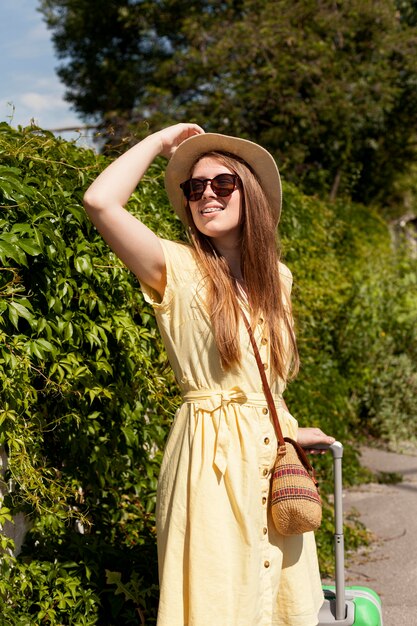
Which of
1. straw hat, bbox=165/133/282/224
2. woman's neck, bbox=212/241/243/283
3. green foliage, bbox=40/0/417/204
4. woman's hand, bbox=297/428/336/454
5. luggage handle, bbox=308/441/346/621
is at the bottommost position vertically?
luggage handle, bbox=308/441/346/621

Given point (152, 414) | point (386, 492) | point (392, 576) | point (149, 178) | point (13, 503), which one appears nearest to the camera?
point (13, 503)

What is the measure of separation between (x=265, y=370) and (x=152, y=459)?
4.57 ft

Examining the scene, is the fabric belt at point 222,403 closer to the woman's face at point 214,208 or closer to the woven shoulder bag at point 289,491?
the woven shoulder bag at point 289,491

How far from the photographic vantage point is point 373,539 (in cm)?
486

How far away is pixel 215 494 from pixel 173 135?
1063 millimetres

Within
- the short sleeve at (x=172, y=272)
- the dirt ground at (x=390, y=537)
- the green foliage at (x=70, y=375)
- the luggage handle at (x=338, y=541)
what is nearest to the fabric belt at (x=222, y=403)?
the short sleeve at (x=172, y=272)

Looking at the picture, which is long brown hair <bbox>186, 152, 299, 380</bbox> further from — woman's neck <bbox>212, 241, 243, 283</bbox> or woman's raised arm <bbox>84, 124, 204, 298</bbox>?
woman's raised arm <bbox>84, 124, 204, 298</bbox>

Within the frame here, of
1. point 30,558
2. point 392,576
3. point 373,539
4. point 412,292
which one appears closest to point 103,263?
point 30,558

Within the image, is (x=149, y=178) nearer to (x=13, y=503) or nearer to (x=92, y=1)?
(x=13, y=503)

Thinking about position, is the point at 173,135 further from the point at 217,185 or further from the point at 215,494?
the point at 215,494

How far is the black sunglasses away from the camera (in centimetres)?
231

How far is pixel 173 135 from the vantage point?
236 cm

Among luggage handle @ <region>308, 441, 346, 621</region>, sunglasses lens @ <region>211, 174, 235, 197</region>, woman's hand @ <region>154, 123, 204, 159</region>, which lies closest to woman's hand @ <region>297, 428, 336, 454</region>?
luggage handle @ <region>308, 441, 346, 621</region>

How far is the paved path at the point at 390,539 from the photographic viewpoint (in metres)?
3.93
